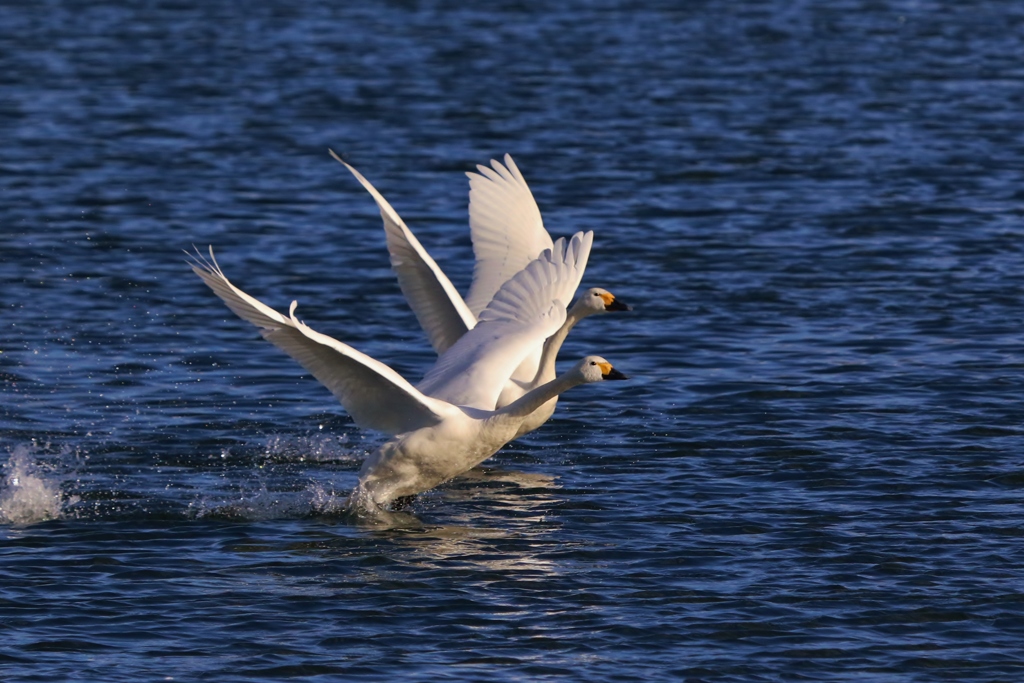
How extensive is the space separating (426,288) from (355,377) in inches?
94.5

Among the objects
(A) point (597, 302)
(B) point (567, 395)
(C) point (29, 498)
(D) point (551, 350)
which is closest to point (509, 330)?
(D) point (551, 350)

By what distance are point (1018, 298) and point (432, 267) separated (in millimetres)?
6600

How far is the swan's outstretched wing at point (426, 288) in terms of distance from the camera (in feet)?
44.6

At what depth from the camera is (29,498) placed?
1181 cm

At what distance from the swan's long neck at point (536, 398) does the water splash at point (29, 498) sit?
9.37 feet

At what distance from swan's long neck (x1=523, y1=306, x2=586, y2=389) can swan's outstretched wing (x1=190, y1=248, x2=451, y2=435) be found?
4.91ft

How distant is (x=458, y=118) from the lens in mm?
28281

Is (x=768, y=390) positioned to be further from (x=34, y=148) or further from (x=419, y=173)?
(x=34, y=148)

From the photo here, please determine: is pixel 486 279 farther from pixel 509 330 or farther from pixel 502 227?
pixel 509 330

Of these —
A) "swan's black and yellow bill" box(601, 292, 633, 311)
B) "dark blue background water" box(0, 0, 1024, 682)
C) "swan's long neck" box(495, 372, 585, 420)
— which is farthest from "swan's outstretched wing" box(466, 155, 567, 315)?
"swan's long neck" box(495, 372, 585, 420)

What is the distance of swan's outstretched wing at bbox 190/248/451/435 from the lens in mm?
10742

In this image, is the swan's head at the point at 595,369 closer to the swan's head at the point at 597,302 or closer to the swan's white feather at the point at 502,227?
the swan's head at the point at 597,302

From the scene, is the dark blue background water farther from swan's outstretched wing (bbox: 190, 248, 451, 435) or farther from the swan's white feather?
the swan's white feather

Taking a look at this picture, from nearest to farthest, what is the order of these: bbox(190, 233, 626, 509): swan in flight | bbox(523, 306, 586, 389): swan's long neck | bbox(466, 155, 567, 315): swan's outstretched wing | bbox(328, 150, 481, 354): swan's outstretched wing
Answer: bbox(190, 233, 626, 509): swan in flight, bbox(523, 306, 586, 389): swan's long neck, bbox(328, 150, 481, 354): swan's outstretched wing, bbox(466, 155, 567, 315): swan's outstretched wing
